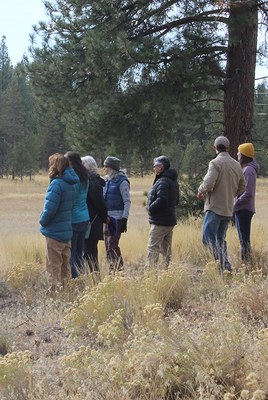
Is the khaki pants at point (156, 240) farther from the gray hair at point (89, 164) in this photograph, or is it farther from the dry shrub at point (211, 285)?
the dry shrub at point (211, 285)

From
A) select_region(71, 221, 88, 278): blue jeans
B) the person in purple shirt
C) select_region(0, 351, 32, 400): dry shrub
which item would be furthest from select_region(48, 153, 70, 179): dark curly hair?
select_region(0, 351, 32, 400): dry shrub

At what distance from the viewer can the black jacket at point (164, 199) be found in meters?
7.14

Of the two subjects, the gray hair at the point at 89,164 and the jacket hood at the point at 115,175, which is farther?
the jacket hood at the point at 115,175

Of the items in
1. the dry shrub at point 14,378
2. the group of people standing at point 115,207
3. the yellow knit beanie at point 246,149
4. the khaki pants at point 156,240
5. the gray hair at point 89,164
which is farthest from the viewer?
the khaki pants at point 156,240

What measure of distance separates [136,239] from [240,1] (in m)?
4.37

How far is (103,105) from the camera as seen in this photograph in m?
10.1

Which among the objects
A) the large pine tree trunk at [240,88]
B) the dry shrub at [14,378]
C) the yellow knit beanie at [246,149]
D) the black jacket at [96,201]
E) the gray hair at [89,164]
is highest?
the large pine tree trunk at [240,88]

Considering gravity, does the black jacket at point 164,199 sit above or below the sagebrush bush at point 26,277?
above

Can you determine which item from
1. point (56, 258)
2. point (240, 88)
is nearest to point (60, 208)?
point (56, 258)

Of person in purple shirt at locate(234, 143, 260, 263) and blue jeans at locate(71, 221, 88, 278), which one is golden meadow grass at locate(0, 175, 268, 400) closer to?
person in purple shirt at locate(234, 143, 260, 263)

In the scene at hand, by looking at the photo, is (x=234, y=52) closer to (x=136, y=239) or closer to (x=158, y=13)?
(x=158, y=13)

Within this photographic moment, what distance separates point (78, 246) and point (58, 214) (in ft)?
2.95

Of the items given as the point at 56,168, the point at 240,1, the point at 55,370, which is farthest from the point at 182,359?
the point at 240,1

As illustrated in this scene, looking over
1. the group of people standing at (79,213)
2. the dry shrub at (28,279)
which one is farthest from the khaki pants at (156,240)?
the dry shrub at (28,279)
